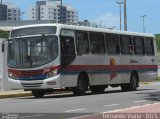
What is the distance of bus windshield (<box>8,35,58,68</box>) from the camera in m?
25.0

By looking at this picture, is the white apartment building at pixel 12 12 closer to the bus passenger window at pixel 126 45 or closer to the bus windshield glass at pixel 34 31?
the bus passenger window at pixel 126 45

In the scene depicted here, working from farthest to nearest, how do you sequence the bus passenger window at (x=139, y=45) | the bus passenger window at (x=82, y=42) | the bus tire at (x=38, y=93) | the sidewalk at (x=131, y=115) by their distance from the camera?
1. the bus passenger window at (x=139, y=45)
2. the bus tire at (x=38, y=93)
3. the bus passenger window at (x=82, y=42)
4. the sidewalk at (x=131, y=115)

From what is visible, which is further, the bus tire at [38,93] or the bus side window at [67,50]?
the bus tire at [38,93]

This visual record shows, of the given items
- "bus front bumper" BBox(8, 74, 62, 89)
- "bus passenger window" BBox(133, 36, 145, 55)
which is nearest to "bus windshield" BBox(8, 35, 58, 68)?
"bus front bumper" BBox(8, 74, 62, 89)

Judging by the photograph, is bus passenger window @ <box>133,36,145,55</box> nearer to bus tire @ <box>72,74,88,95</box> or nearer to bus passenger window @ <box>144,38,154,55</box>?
bus passenger window @ <box>144,38,154,55</box>

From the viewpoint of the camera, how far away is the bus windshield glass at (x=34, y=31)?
83.5 feet

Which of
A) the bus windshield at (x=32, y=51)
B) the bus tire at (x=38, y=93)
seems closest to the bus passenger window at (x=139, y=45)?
the bus tire at (x=38, y=93)

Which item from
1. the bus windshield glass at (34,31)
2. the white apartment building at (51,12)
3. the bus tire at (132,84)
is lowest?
the bus tire at (132,84)

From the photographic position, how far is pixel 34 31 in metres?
25.8

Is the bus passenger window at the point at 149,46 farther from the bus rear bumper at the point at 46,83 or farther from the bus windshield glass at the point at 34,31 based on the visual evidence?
the bus rear bumper at the point at 46,83

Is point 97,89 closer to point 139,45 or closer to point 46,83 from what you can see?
point 139,45

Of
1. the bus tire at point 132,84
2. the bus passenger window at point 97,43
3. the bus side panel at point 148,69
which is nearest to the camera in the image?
the bus passenger window at point 97,43

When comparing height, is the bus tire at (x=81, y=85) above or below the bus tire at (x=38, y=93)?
above

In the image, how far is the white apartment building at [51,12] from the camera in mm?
165875
